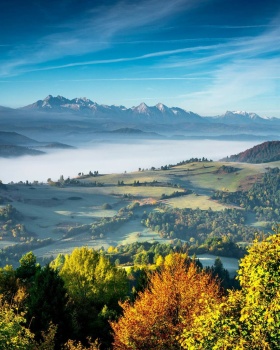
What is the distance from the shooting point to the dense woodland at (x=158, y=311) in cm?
2992

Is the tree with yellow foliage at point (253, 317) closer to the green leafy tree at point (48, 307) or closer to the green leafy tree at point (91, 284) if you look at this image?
the green leafy tree at point (48, 307)

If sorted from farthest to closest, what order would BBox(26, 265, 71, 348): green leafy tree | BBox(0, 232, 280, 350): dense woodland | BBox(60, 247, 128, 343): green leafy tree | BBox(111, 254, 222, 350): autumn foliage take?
BBox(60, 247, 128, 343): green leafy tree, BBox(26, 265, 71, 348): green leafy tree, BBox(111, 254, 222, 350): autumn foliage, BBox(0, 232, 280, 350): dense woodland

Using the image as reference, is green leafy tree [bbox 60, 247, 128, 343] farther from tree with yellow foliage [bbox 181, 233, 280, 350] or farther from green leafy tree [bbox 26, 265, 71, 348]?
tree with yellow foliage [bbox 181, 233, 280, 350]

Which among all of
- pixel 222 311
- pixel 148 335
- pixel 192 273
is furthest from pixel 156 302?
pixel 222 311

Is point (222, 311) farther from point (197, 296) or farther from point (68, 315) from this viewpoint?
point (68, 315)

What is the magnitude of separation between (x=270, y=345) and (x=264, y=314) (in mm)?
2385

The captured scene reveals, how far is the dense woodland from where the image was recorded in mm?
29922

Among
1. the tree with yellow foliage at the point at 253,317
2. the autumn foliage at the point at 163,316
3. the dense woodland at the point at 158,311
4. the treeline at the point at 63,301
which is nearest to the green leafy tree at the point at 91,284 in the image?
the treeline at the point at 63,301

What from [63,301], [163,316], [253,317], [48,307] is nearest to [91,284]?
[63,301]

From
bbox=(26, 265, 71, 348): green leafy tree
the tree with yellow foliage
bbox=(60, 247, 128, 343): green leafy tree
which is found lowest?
bbox=(60, 247, 128, 343): green leafy tree

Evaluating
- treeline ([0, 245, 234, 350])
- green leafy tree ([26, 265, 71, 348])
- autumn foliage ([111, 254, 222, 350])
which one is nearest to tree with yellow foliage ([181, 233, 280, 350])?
autumn foliage ([111, 254, 222, 350])

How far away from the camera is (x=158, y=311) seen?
43844 millimetres

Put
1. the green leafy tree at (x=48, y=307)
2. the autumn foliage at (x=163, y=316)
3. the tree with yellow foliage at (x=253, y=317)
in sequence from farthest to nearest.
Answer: the green leafy tree at (x=48, y=307) < the autumn foliage at (x=163, y=316) < the tree with yellow foliage at (x=253, y=317)

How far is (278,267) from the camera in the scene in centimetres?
3050
